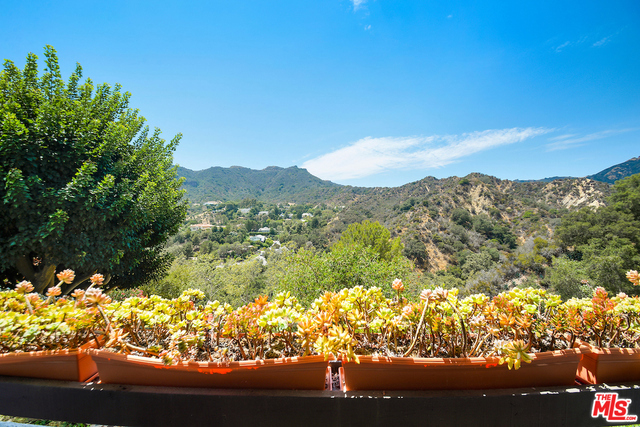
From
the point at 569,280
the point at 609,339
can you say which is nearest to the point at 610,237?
the point at 569,280

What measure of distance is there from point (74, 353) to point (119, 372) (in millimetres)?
272

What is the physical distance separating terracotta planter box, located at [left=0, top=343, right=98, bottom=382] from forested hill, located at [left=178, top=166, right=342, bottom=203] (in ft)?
269

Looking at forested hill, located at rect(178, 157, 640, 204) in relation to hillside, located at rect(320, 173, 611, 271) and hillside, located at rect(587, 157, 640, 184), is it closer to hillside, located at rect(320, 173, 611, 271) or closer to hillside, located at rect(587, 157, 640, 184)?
hillside, located at rect(320, 173, 611, 271)

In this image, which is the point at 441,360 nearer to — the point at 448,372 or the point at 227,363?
the point at 448,372

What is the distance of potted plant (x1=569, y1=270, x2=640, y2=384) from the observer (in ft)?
3.98

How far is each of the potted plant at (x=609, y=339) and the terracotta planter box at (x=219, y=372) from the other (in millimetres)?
1403

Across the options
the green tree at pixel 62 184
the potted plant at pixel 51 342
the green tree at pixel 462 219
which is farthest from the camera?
the green tree at pixel 462 219

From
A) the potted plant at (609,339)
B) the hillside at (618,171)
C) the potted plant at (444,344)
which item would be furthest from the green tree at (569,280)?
the hillside at (618,171)

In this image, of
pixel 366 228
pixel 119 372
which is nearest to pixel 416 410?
A: pixel 119 372

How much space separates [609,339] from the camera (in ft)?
4.66

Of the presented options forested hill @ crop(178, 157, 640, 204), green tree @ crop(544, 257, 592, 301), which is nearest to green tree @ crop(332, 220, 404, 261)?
green tree @ crop(544, 257, 592, 301)
